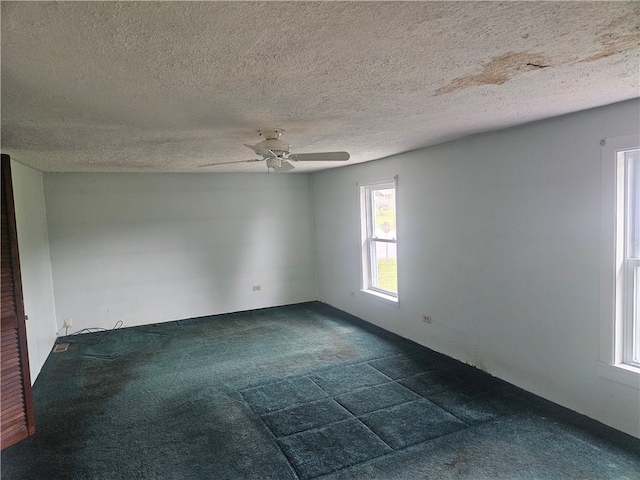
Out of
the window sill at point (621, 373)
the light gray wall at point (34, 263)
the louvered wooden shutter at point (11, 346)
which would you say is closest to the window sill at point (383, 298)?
the window sill at point (621, 373)

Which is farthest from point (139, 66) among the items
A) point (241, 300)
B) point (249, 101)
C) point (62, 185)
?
point (241, 300)

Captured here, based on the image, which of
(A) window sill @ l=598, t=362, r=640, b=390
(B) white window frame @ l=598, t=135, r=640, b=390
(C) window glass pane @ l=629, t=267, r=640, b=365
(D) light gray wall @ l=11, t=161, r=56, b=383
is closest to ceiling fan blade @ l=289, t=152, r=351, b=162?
(B) white window frame @ l=598, t=135, r=640, b=390

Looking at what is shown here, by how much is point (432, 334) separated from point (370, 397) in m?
1.39

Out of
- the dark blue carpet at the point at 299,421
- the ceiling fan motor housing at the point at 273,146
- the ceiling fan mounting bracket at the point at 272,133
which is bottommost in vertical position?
the dark blue carpet at the point at 299,421

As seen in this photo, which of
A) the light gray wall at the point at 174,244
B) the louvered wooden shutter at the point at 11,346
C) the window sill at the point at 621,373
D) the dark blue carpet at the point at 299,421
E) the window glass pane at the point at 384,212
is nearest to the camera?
the dark blue carpet at the point at 299,421

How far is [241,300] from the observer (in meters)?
6.70

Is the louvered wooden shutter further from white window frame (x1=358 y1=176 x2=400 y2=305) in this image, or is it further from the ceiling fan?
white window frame (x1=358 y1=176 x2=400 y2=305)

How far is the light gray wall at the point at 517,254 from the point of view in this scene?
9.53 feet

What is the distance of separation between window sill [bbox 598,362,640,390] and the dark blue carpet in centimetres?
36

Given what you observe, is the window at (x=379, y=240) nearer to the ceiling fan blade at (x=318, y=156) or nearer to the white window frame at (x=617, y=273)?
the ceiling fan blade at (x=318, y=156)

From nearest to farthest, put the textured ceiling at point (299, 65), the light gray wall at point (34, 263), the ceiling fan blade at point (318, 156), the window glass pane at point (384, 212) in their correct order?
the textured ceiling at point (299, 65) → the ceiling fan blade at point (318, 156) → the light gray wall at point (34, 263) → the window glass pane at point (384, 212)

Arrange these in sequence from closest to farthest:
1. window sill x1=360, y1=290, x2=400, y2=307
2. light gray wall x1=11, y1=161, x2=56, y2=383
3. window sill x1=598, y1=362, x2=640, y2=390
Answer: window sill x1=598, y1=362, x2=640, y2=390 → light gray wall x1=11, y1=161, x2=56, y2=383 → window sill x1=360, y1=290, x2=400, y2=307

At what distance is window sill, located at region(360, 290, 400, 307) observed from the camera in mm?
5191

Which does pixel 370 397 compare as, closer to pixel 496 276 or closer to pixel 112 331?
pixel 496 276
